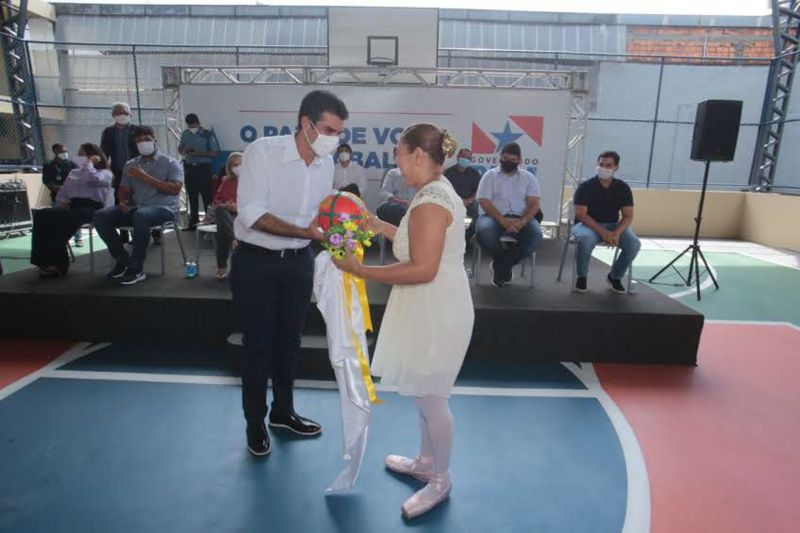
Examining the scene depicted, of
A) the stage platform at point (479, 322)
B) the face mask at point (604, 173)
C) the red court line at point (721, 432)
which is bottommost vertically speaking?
the red court line at point (721, 432)

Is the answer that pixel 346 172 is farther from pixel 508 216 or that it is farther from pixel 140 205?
pixel 140 205

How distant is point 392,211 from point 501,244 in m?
1.55

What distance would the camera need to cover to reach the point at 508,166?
485 centimetres

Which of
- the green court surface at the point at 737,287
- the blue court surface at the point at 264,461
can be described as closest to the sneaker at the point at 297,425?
the blue court surface at the point at 264,461

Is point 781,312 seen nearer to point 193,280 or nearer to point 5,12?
point 193,280

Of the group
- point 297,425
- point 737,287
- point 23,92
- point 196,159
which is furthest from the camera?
point 23,92

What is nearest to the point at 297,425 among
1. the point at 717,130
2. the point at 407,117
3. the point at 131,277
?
the point at 131,277

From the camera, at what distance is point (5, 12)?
9891mm

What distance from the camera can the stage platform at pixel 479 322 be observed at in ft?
11.7

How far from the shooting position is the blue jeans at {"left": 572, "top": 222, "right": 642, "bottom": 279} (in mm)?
4336

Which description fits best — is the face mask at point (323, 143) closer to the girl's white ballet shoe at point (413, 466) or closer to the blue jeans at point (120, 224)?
the girl's white ballet shoe at point (413, 466)

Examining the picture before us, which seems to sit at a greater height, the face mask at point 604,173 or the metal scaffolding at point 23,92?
the metal scaffolding at point 23,92

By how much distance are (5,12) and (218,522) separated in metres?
12.1

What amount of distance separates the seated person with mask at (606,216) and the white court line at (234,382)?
1463 mm
